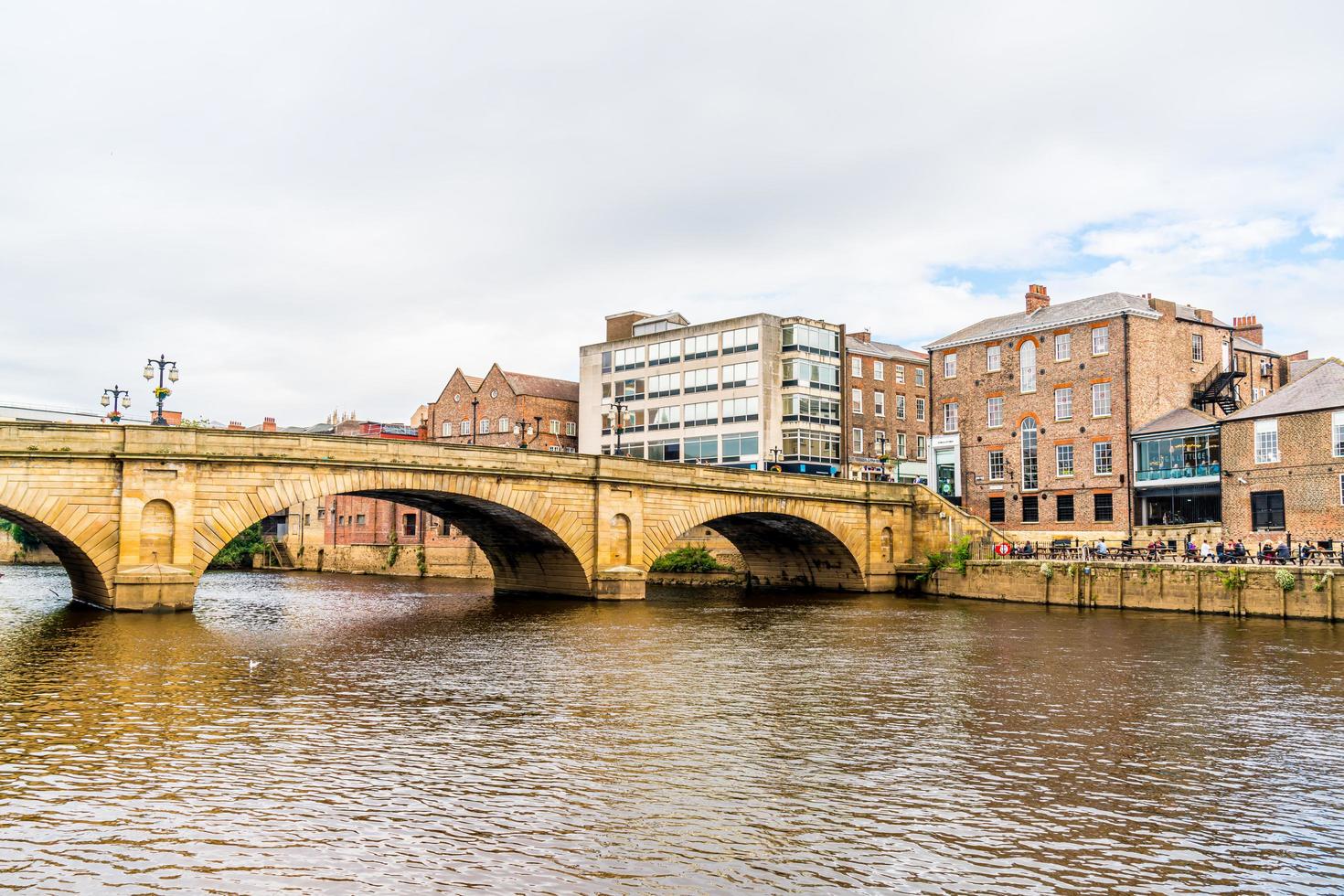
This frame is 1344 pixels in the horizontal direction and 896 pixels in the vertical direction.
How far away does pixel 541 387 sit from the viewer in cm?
9100

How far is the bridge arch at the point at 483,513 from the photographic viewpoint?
3891cm

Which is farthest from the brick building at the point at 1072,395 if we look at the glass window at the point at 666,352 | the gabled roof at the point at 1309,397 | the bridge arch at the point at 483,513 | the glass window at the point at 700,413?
the bridge arch at the point at 483,513

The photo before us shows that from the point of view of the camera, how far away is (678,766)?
17.0 m

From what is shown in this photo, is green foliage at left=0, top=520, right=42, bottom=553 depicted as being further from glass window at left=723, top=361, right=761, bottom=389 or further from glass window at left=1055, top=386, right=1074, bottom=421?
glass window at left=1055, top=386, right=1074, bottom=421

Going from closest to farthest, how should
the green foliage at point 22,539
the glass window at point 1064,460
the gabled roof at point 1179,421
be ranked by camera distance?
the gabled roof at point 1179,421 → the glass window at point 1064,460 → the green foliage at point 22,539

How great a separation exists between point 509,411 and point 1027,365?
40.8m

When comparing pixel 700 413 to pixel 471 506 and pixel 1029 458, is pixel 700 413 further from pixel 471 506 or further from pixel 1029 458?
pixel 471 506

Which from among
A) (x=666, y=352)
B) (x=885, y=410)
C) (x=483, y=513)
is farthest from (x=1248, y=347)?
(x=483, y=513)

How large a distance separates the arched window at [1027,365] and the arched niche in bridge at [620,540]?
29.8 m

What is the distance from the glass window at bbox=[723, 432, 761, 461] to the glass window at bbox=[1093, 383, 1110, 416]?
885 inches

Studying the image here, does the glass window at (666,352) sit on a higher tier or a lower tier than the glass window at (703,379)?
higher

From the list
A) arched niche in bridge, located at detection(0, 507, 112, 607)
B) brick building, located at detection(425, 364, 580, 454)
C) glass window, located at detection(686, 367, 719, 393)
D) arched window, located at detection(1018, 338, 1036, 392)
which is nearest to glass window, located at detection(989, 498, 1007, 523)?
arched window, located at detection(1018, 338, 1036, 392)

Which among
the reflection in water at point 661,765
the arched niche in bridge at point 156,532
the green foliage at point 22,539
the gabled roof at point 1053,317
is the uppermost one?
the gabled roof at point 1053,317

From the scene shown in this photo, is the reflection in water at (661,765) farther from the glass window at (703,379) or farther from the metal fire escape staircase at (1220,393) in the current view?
the glass window at (703,379)
